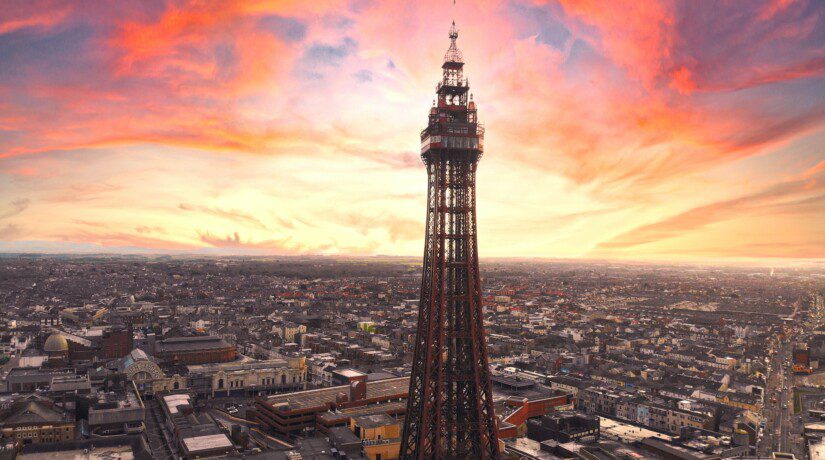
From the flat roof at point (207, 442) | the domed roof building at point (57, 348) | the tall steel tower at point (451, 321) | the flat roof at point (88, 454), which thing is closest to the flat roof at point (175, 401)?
the flat roof at point (207, 442)

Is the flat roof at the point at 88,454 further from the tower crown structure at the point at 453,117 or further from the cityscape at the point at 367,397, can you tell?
the tower crown structure at the point at 453,117

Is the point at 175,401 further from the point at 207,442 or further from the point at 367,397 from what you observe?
the point at 367,397

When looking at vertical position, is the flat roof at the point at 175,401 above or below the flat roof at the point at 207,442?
below

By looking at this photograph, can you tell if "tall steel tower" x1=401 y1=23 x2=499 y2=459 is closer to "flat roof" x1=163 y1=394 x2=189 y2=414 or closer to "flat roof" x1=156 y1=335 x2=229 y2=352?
"flat roof" x1=163 y1=394 x2=189 y2=414

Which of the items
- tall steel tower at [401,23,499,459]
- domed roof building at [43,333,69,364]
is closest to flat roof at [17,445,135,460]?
tall steel tower at [401,23,499,459]

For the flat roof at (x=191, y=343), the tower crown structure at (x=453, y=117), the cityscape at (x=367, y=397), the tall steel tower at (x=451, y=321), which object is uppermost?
the tower crown structure at (x=453, y=117)

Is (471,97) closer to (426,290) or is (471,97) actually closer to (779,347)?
(426,290)
